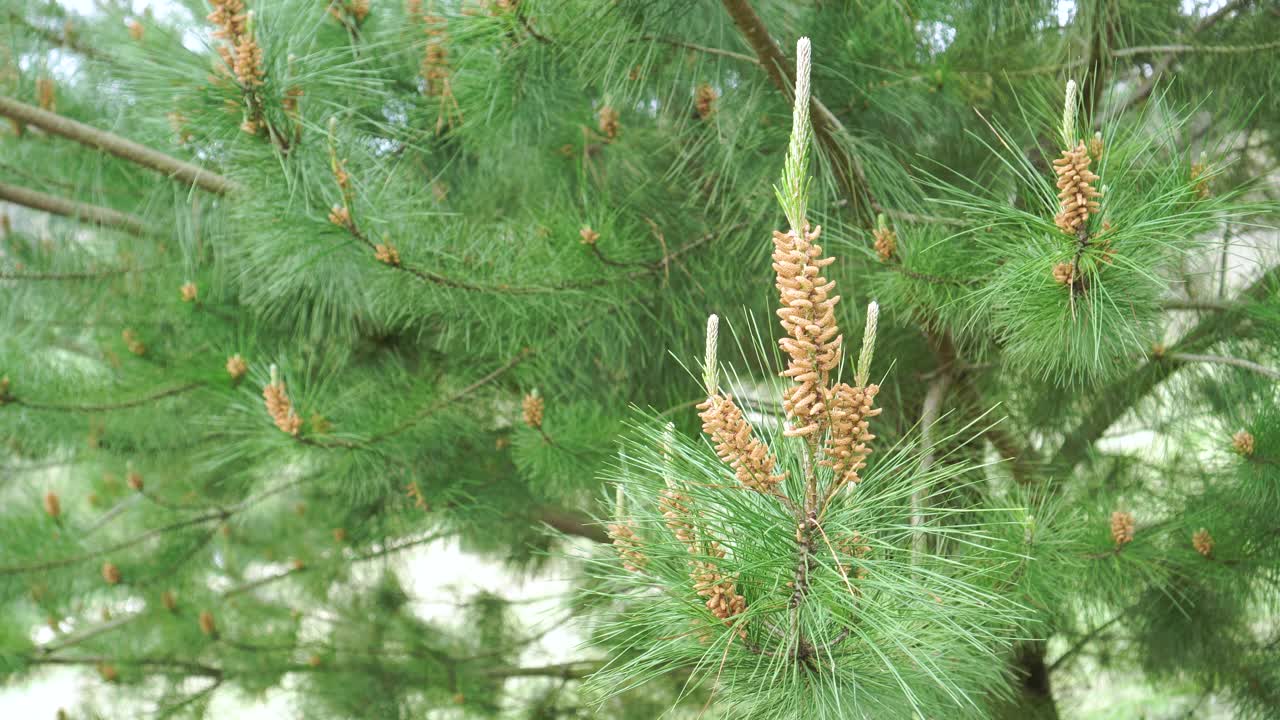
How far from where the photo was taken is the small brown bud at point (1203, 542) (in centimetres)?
111

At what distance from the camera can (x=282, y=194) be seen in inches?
41.3

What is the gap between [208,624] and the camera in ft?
6.71

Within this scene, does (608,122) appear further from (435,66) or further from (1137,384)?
(1137,384)

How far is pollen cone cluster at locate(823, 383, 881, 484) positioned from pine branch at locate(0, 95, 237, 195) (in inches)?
40.9

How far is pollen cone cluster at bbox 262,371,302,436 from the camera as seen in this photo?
111 centimetres

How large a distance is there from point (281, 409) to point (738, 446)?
755mm

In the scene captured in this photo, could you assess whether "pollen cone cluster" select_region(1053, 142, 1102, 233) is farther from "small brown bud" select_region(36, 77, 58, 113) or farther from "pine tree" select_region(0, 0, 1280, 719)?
"small brown bud" select_region(36, 77, 58, 113)

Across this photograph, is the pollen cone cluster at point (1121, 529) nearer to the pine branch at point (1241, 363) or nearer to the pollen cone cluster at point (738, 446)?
the pine branch at point (1241, 363)

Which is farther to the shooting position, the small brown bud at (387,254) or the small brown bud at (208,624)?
the small brown bud at (208,624)

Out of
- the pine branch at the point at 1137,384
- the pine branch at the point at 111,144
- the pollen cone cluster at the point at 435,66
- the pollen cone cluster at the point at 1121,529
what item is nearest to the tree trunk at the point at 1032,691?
the pine branch at the point at 1137,384

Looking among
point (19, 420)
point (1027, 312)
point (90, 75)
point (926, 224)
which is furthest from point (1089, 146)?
point (90, 75)

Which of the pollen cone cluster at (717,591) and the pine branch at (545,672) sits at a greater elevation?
the pollen cone cluster at (717,591)

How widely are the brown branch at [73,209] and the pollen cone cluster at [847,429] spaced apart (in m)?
1.42

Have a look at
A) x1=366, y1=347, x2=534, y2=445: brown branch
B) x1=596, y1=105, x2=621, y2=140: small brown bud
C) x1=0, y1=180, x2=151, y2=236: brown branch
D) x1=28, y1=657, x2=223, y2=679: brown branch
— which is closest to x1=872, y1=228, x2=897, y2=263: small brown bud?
x1=596, y1=105, x2=621, y2=140: small brown bud
